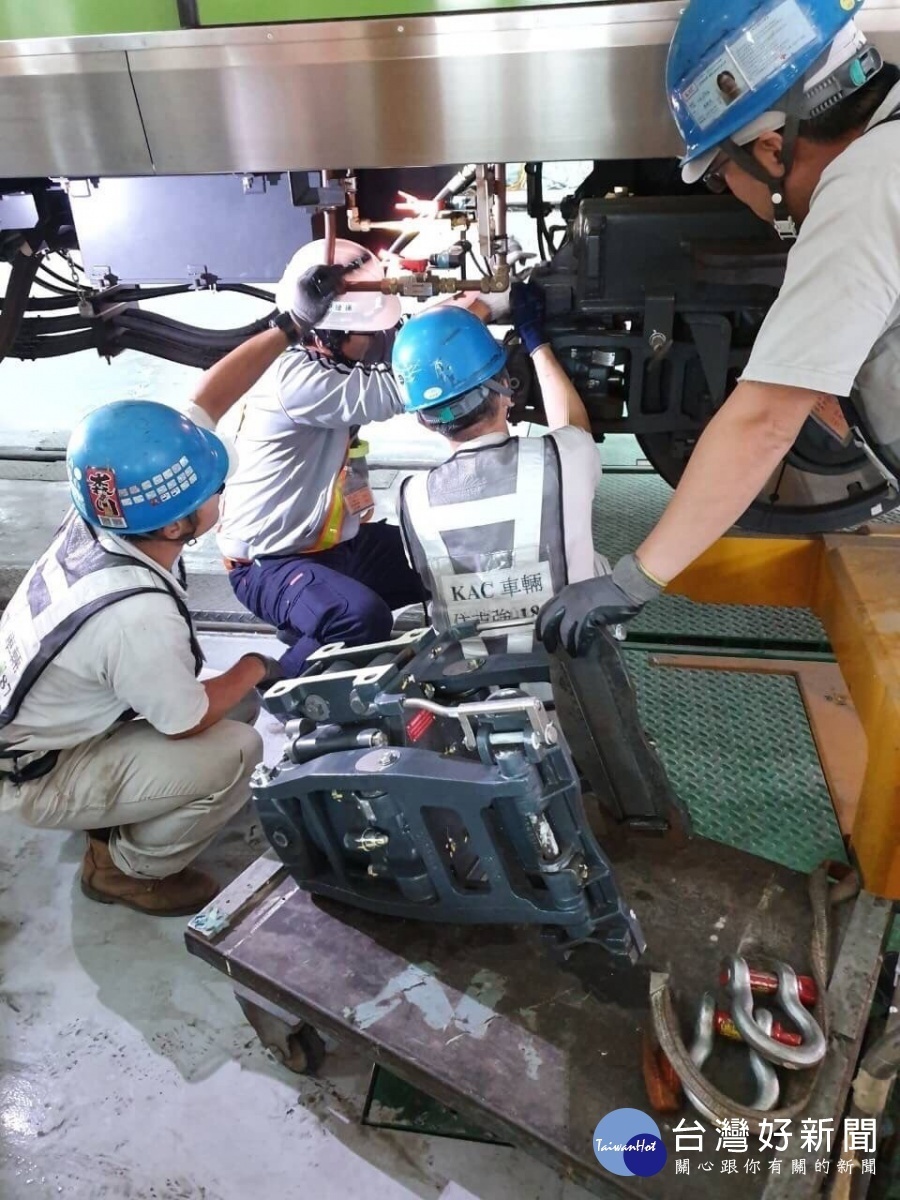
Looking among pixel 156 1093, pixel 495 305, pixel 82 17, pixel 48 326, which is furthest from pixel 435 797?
pixel 48 326

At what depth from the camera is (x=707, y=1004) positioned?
5.13 feet

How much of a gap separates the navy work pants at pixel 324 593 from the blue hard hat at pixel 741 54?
5.03 ft

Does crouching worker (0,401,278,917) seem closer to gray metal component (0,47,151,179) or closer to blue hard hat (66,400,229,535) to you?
blue hard hat (66,400,229,535)

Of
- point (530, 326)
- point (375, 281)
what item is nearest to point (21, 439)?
point (375, 281)

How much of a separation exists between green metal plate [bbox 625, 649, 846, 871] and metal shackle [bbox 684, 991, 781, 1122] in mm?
530

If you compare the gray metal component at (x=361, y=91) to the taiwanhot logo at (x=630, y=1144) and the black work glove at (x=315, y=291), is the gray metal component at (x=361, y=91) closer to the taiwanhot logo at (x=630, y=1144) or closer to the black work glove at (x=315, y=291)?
the black work glove at (x=315, y=291)

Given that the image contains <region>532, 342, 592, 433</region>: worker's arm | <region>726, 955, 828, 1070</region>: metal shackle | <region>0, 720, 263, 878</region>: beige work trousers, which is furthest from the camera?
<region>532, 342, 592, 433</region>: worker's arm

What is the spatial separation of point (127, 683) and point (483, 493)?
0.91m

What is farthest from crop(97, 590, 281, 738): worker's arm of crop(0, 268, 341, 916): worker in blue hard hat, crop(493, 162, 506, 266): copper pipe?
crop(493, 162, 506, 266): copper pipe

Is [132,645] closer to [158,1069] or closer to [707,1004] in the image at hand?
[158,1069]

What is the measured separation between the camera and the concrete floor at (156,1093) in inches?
66.1

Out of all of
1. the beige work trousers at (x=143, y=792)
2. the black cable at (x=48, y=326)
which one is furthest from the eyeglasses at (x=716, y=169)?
the black cable at (x=48, y=326)

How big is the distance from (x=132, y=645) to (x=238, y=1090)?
0.96 m

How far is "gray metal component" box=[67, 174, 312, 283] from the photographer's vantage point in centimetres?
340
